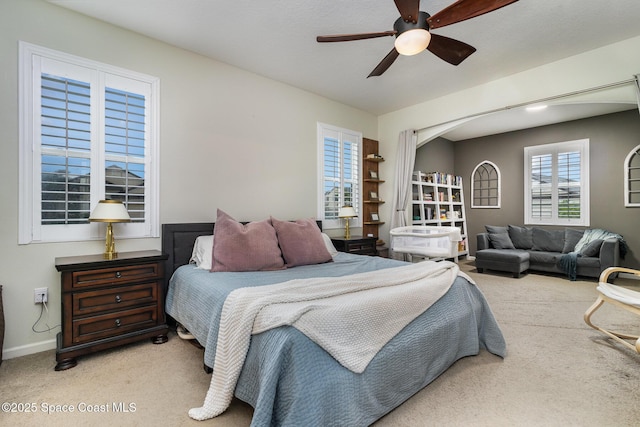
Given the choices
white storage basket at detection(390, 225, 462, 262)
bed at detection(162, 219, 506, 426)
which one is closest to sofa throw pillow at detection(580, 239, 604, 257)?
white storage basket at detection(390, 225, 462, 262)

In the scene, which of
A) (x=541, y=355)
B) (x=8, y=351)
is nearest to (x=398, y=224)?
(x=541, y=355)

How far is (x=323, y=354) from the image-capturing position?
132cm

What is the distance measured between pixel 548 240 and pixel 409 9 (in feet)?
17.7

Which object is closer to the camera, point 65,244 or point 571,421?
point 571,421

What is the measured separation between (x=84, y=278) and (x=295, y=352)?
6.15 feet

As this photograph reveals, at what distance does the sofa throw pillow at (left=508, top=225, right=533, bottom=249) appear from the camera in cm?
565

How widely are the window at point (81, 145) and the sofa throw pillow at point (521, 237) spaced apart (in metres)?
6.17

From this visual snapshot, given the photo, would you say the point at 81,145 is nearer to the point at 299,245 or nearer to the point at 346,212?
the point at 299,245

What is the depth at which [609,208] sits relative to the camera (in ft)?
17.0

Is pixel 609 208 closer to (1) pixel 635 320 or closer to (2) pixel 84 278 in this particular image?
(1) pixel 635 320

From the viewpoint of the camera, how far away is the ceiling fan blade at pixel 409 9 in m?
1.84

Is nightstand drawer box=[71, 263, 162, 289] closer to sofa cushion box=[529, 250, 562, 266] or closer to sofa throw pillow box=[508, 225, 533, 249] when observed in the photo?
sofa cushion box=[529, 250, 562, 266]

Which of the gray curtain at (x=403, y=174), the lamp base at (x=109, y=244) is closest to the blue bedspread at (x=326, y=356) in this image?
the lamp base at (x=109, y=244)

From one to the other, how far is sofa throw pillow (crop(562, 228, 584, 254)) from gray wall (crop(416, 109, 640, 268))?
491mm
